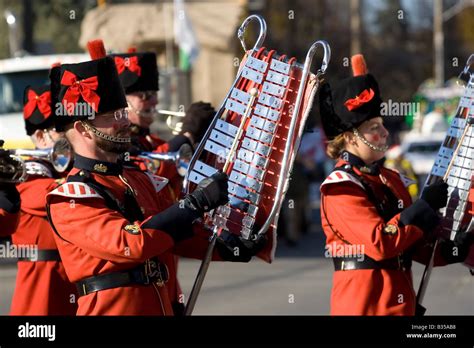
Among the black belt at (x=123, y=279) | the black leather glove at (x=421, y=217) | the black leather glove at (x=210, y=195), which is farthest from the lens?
the black leather glove at (x=421, y=217)

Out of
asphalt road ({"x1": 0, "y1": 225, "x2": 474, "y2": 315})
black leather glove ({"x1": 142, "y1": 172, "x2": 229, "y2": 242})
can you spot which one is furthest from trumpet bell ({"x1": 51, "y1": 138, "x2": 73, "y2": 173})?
asphalt road ({"x1": 0, "y1": 225, "x2": 474, "y2": 315})

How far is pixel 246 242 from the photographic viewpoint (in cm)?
532

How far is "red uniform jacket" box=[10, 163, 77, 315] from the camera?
251 inches

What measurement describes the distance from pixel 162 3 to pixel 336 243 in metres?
22.8

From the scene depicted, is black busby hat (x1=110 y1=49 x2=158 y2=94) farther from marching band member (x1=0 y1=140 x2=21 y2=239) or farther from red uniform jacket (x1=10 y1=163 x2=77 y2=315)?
marching band member (x1=0 y1=140 x2=21 y2=239)

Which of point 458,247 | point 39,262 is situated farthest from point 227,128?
point 39,262

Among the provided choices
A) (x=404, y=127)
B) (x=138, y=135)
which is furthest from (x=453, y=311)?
(x=404, y=127)

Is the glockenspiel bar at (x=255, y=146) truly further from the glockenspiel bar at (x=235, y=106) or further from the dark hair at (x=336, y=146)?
the dark hair at (x=336, y=146)

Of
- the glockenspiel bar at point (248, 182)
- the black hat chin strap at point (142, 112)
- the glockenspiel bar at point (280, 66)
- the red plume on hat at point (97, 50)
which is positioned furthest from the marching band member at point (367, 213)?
the black hat chin strap at point (142, 112)

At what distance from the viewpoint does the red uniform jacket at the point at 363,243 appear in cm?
556

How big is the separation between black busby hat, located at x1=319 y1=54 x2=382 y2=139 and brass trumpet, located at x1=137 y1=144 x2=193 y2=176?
3.90 ft

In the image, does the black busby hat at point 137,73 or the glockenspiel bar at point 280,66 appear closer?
the glockenspiel bar at point 280,66

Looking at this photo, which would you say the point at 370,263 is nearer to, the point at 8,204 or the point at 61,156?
the point at 8,204

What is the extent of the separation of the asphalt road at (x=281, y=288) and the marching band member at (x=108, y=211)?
4874mm
